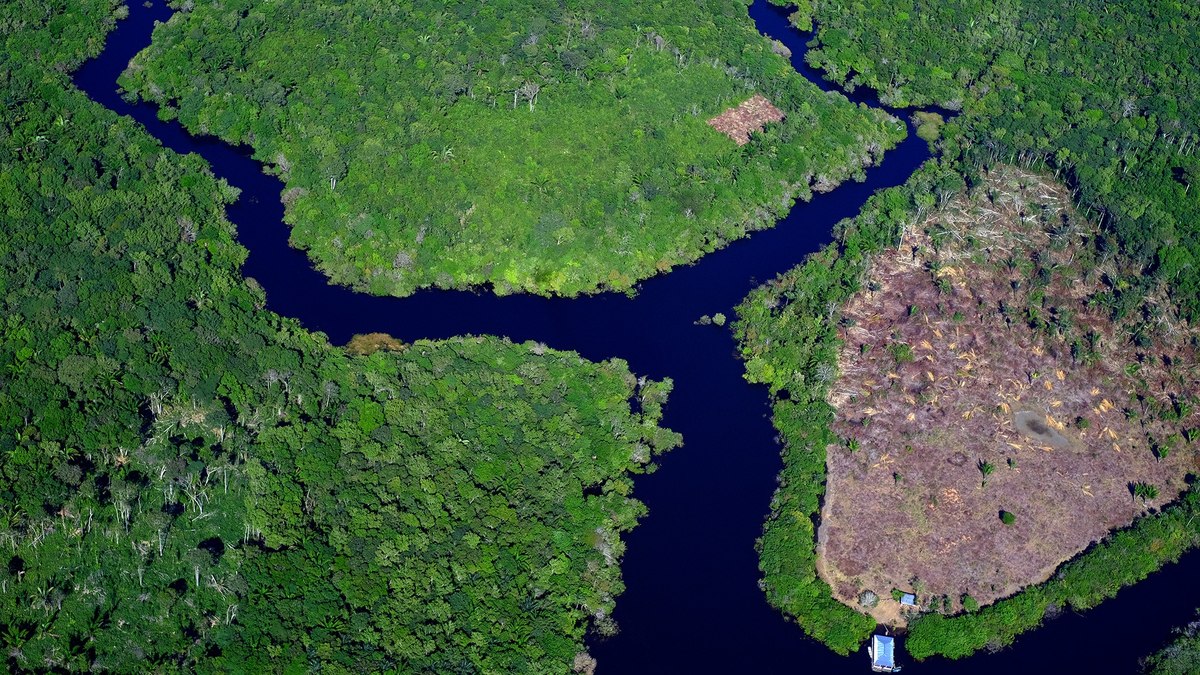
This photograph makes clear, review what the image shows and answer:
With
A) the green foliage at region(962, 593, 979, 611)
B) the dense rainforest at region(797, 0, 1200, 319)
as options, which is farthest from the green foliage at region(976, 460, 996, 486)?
the dense rainforest at region(797, 0, 1200, 319)

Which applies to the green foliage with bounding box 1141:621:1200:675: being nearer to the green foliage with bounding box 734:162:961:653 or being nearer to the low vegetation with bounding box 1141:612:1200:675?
the low vegetation with bounding box 1141:612:1200:675

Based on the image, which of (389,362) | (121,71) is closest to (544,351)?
(389,362)

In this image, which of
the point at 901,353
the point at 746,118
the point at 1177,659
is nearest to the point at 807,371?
the point at 901,353

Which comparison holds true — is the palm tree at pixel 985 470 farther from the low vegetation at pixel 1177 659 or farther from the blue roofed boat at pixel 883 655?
the blue roofed boat at pixel 883 655

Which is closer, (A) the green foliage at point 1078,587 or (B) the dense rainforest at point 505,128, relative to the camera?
(A) the green foliage at point 1078,587

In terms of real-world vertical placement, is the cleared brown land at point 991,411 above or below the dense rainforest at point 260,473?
above

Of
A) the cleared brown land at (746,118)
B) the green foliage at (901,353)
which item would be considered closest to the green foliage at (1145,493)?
the green foliage at (901,353)

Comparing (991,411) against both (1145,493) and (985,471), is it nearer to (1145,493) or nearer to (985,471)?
(985,471)
